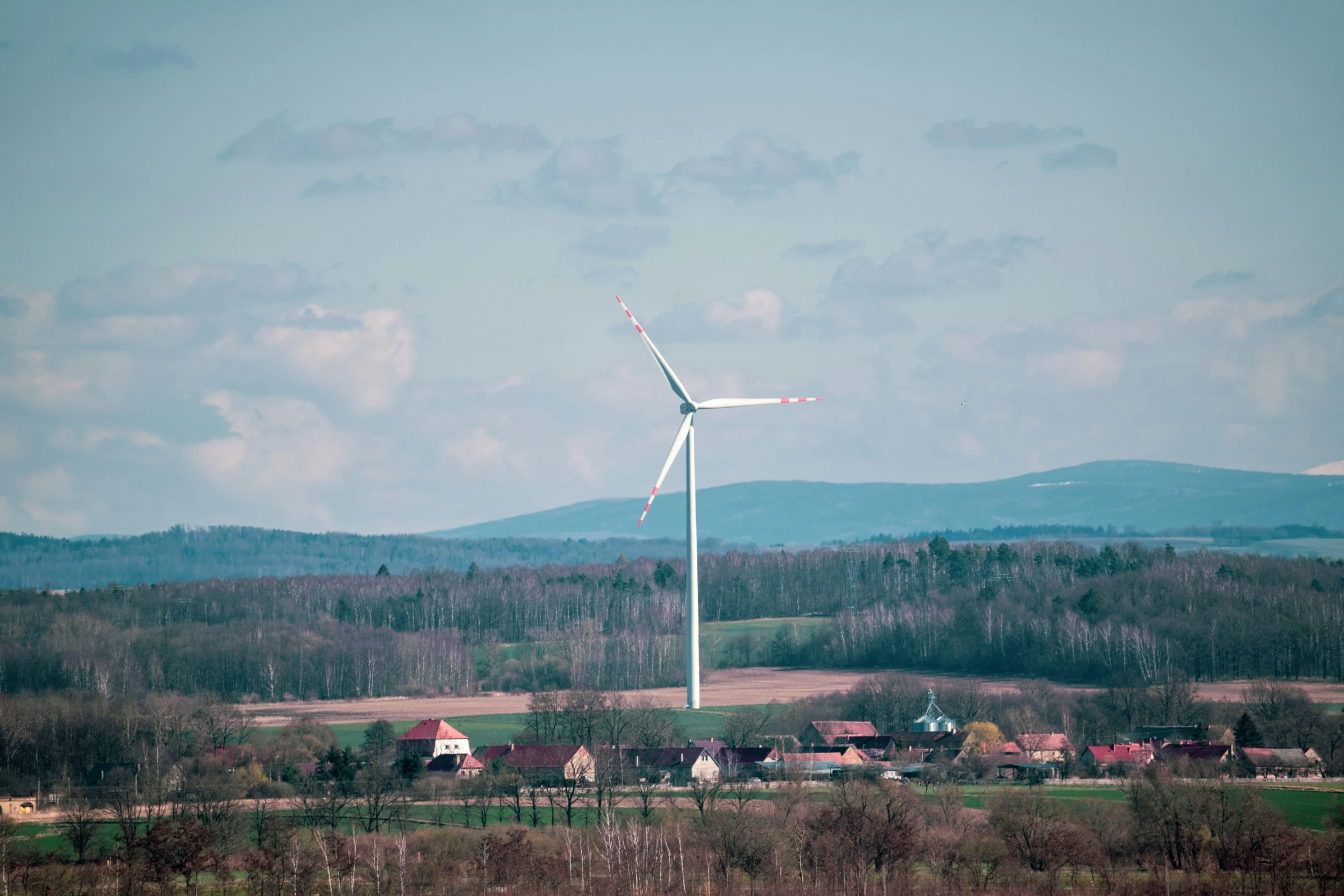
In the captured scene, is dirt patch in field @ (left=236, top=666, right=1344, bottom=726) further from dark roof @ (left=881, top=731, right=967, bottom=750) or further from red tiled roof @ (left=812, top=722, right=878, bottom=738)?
dark roof @ (left=881, top=731, right=967, bottom=750)

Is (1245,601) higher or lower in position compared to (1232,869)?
higher

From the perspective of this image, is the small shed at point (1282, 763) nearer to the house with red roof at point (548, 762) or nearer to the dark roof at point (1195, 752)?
the dark roof at point (1195, 752)

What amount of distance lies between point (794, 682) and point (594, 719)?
150ft

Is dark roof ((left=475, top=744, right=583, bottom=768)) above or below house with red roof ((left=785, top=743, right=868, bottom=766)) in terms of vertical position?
above

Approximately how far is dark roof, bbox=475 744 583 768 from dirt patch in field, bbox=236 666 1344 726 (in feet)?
92.4

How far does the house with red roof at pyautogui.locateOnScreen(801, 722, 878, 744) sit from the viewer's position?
115 meters

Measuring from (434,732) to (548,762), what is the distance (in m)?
16.9

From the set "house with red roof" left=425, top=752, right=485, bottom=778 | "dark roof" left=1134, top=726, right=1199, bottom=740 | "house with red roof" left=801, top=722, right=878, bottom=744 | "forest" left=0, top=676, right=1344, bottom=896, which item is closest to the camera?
"forest" left=0, top=676, right=1344, bottom=896

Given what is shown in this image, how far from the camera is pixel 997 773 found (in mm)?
100812

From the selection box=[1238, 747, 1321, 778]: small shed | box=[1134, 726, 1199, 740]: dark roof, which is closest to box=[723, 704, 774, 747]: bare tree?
box=[1134, 726, 1199, 740]: dark roof

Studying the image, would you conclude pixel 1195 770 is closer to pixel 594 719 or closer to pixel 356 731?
pixel 594 719

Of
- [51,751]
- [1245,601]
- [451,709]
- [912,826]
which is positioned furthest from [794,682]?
[912,826]

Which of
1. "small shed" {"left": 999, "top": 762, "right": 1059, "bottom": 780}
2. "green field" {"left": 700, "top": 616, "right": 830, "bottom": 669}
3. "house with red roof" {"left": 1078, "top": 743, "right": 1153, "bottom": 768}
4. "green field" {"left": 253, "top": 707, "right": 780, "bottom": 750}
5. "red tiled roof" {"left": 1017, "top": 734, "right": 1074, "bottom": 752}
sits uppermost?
"green field" {"left": 700, "top": 616, "right": 830, "bottom": 669}

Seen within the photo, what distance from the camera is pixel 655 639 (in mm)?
171625
